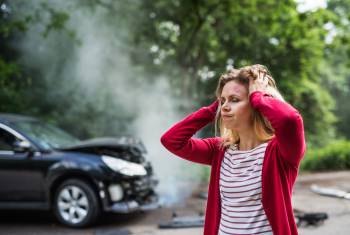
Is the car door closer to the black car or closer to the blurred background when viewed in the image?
the black car

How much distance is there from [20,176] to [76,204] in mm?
854

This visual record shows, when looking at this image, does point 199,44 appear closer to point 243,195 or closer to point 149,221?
point 149,221

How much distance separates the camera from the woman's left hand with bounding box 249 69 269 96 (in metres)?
2.10

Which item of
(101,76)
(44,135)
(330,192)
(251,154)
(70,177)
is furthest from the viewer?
(101,76)

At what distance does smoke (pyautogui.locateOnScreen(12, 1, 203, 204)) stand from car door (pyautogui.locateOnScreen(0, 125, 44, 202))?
198 inches

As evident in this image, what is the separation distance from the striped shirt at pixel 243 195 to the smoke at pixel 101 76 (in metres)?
8.95

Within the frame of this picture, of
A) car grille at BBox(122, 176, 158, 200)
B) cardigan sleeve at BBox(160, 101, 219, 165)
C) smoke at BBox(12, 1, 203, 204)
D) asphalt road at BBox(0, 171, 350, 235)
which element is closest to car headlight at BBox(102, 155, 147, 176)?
car grille at BBox(122, 176, 158, 200)

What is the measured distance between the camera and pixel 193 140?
7.91 feet

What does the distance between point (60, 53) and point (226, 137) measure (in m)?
10.5

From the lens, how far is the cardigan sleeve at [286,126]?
1854 millimetres

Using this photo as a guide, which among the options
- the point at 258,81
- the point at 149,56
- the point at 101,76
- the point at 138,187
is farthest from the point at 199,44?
the point at 258,81

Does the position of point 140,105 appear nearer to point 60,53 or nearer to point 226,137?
point 60,53

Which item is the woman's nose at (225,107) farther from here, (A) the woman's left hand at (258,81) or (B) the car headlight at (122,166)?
(B) the car headlight at (122,166)

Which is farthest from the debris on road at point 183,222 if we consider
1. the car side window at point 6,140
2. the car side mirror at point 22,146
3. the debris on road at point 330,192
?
the debris on road at point 330,192
